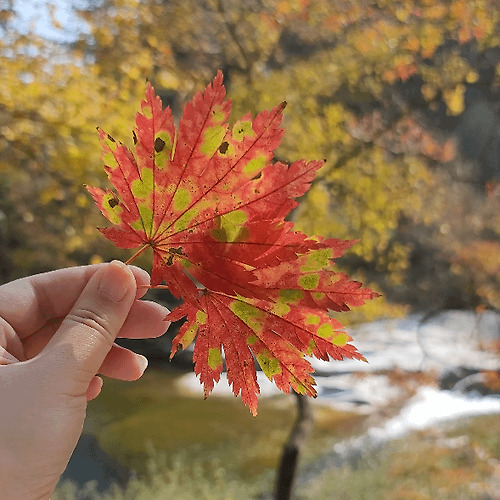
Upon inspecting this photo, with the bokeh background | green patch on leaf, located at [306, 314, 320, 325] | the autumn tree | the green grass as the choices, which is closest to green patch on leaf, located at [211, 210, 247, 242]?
green patch on leaf, located at [306, 314, 320, 325]

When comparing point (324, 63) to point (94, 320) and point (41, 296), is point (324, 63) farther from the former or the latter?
point (94, 320)

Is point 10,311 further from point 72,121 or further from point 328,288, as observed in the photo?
point 72,121

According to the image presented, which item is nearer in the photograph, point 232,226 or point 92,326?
point 232,226

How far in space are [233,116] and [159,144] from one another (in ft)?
7.06

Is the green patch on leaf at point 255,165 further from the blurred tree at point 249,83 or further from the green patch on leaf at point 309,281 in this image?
the blurred tree at point 249,83

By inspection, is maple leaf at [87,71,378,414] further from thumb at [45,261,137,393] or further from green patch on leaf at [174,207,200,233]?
thumb at [45,261,137,393]

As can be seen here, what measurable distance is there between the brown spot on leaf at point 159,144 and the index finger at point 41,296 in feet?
1.01

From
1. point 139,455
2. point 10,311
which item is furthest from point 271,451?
point 10,311

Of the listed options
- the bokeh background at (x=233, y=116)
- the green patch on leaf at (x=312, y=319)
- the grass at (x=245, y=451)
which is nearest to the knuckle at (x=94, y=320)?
the green patch on leaf at (x=312, y=319)

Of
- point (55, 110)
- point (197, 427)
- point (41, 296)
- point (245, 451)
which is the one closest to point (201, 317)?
point (41, 296)

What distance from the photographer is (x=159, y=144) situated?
0.45m

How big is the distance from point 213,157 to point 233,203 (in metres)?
0.05

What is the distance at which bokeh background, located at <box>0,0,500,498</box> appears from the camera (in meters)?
1.99

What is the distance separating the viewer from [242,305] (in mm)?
483
